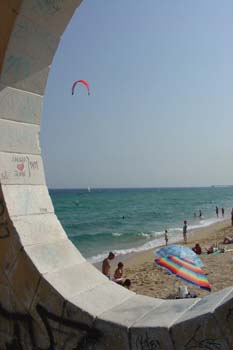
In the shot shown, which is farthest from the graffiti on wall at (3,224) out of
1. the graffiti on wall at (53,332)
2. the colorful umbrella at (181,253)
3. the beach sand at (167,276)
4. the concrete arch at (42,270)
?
the beach sand at (167,276)

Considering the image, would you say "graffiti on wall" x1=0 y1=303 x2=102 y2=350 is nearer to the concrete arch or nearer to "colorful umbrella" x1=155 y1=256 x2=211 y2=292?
the concrete arch

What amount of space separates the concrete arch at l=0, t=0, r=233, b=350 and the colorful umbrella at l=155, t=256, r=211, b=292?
6.56 metres

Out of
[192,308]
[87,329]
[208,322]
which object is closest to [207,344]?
[208,322]

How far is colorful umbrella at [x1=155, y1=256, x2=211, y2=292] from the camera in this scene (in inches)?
366

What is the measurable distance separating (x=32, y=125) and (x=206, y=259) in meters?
16.2

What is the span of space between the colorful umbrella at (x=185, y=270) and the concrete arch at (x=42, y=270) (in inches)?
258

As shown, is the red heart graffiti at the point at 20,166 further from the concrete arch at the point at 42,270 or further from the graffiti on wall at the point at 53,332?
the graffiti on wall at the point at 53,332

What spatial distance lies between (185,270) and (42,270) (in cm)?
733

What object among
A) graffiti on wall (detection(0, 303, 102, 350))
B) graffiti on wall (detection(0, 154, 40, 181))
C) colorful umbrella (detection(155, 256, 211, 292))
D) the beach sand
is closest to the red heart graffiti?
graffiti on wall (detection(0, 154, 40, 181))

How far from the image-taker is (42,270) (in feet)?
9.73

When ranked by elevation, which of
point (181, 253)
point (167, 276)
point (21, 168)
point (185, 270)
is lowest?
point (167, 276)

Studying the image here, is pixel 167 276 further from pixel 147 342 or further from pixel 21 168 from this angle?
pixel 147 342

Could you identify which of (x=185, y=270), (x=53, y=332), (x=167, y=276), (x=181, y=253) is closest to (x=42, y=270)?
(x=53, y=332)

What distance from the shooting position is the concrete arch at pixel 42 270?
2576 mm
